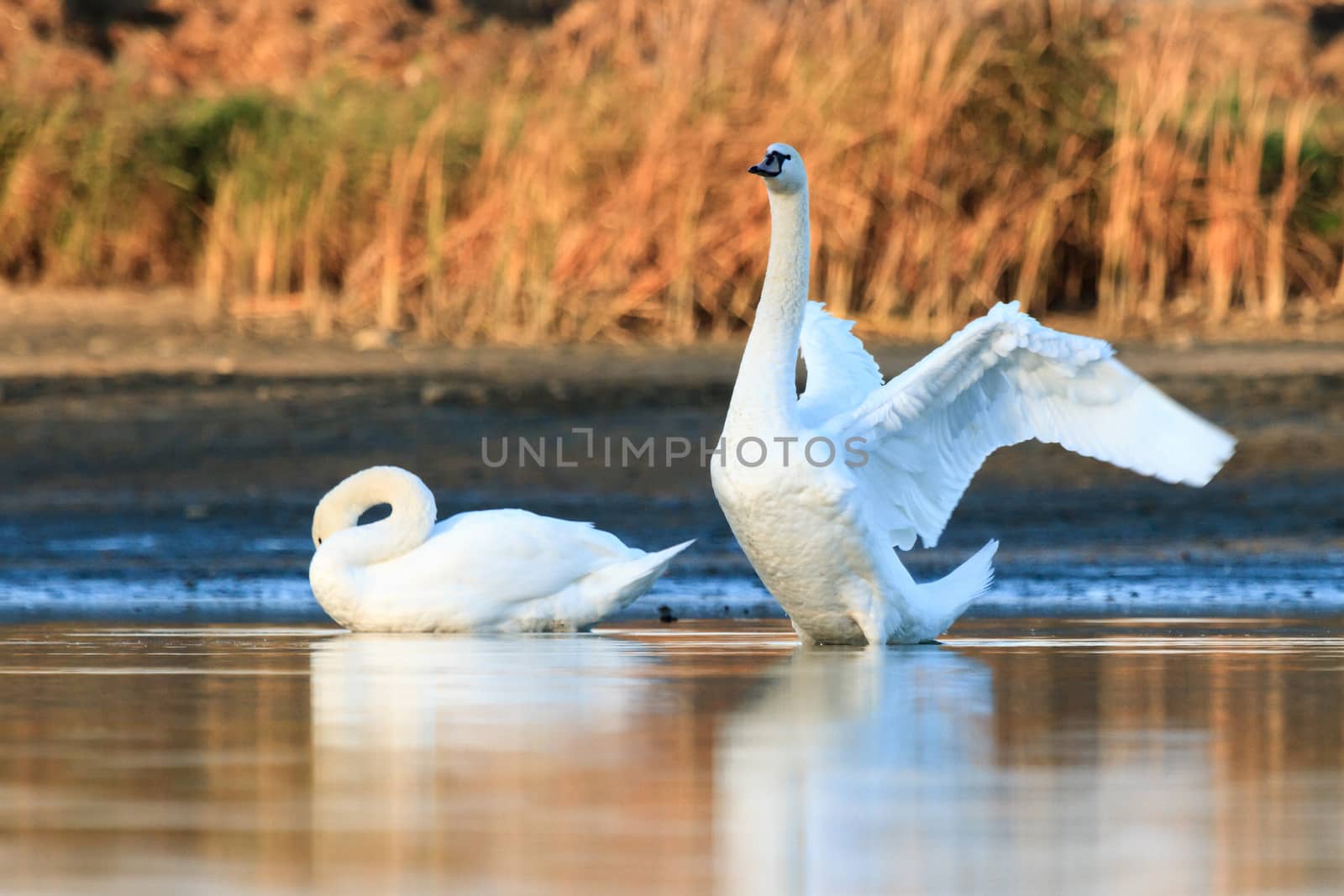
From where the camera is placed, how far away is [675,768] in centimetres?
520

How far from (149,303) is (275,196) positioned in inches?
43.0

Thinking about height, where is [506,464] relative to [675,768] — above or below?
above

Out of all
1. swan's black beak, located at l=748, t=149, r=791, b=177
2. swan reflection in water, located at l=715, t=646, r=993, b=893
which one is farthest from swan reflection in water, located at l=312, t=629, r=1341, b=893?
swan's black beak, located at l=748, t=149, r=791, b=177

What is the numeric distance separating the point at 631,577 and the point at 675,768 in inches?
139

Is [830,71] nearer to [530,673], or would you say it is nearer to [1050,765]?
[530,673]

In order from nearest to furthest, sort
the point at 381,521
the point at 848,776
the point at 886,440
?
the point at 848,776
the point at 886,440
the point at 381,521

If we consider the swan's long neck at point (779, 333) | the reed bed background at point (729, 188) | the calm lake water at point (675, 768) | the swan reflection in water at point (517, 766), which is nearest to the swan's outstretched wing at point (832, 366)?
the swan's long neck at point (779, 333)

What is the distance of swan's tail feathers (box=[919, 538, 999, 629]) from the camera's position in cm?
829

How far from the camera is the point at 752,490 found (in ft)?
25.3

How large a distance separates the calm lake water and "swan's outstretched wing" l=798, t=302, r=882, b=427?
3.35 feet

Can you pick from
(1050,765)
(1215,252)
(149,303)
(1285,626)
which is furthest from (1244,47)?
(1050,765)

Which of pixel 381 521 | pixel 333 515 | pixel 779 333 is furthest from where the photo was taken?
pixel 333 515

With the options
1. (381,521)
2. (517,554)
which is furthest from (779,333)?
(381,521)

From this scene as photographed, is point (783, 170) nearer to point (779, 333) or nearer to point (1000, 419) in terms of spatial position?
point (779, 333)
